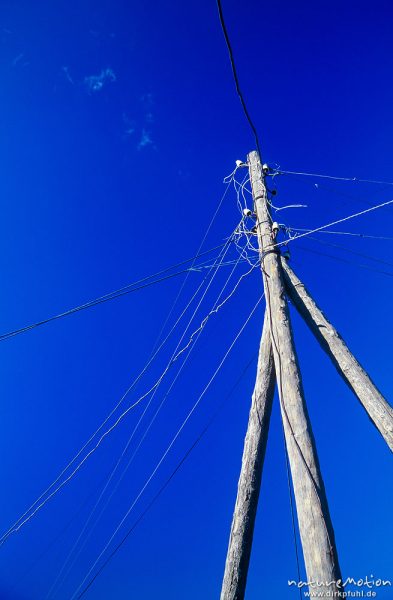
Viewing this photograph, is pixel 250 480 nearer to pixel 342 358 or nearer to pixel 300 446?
pixel 300 446

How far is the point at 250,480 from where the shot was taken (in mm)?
3455

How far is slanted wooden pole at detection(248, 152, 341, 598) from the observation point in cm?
248

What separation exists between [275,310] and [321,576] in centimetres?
267

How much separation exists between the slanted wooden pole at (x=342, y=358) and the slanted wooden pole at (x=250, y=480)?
0.66 m

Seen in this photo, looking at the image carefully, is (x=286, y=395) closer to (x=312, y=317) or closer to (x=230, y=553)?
(x=312, y=317)

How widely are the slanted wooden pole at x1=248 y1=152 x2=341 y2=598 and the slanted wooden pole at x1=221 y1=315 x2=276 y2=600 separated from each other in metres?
0.30

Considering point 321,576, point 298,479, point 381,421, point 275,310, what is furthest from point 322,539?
point 275,310

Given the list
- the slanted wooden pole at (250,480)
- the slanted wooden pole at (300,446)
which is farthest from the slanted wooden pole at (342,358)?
the slanted wooden pole at (250,480)

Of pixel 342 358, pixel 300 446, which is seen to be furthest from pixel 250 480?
pixel 342 358

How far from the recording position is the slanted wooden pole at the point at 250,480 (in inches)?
120

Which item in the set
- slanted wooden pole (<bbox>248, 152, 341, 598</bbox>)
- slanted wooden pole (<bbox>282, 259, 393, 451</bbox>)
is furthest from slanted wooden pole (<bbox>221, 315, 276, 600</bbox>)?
slanted wooden pole (<bbox>282, 259, 393, 451</bbox>)

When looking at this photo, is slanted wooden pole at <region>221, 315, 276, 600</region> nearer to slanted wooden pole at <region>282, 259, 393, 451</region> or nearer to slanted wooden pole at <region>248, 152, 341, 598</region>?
slanted wooden pole at <region>248, 152, 341, 598</region>

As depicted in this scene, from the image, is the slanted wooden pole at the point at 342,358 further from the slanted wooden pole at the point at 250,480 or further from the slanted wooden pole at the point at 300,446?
the slanted wooden pole at the point at 250,480

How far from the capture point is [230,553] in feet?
10.4
